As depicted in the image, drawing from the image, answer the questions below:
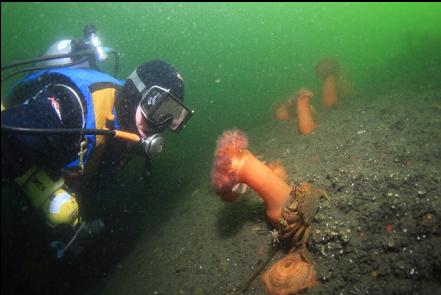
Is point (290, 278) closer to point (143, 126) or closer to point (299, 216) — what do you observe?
point (299, 216)

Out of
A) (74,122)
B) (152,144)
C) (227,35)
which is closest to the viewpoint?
(74,122)

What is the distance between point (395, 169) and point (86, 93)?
3685 mm

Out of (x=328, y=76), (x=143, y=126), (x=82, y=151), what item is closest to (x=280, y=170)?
(x=143, y=126)

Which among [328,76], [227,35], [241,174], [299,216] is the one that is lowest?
[227,35]

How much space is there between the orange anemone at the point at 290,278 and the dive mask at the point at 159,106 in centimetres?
231

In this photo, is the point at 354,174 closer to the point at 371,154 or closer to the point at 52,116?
the point at 371,154

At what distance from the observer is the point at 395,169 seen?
346cm

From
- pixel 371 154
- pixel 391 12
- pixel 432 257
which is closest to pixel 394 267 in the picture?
pixel 432 257

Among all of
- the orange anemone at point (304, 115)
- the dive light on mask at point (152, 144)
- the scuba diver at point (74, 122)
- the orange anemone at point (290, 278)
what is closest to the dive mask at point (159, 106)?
the scuba diver at point (74, 122)

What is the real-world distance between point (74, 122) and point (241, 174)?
6.20ft

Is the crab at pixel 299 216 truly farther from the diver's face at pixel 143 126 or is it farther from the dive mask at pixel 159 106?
the diver's face at pixel 143 126

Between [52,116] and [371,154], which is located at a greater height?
[52,116]

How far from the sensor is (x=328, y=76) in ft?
23.9

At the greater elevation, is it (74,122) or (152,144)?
(74,122)
